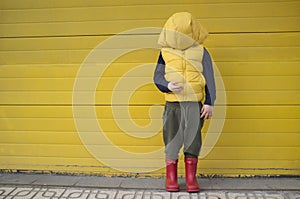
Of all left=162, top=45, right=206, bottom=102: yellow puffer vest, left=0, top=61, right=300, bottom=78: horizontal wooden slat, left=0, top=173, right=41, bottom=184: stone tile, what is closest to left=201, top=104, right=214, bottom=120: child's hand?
left=162, top=45, right=206, bottom=102: yellow puffer vest

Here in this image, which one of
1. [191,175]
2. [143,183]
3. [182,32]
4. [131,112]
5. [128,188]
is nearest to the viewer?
[182,32]

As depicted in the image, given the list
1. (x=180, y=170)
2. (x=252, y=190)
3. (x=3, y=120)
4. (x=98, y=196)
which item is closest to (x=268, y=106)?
(x=252, y=190)

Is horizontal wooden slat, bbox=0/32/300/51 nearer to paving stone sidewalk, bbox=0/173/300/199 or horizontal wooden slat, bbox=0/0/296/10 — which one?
horizontal wooden slat, bbox=0/0/296/10

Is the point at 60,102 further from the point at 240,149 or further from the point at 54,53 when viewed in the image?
the point at 240,149

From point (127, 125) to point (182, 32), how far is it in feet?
3.62

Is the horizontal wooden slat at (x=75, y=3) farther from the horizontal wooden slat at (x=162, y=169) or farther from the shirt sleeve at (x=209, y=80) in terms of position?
the horizontal wooden slat at (x=162, y=169)

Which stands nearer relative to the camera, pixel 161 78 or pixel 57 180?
pixel 161 78

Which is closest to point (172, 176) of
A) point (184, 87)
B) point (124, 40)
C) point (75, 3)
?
point (184, 87)

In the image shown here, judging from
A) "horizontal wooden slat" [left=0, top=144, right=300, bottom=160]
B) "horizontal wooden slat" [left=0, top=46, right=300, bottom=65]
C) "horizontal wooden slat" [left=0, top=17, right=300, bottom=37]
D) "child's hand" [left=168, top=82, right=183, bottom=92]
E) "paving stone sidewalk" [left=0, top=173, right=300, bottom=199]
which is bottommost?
"paving stone sidewalk" [left=0, top=173, right=300, bottom=199]

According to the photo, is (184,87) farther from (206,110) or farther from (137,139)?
(137,139)

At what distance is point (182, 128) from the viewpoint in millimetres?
3080

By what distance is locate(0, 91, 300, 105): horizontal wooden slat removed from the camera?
10.9 ft

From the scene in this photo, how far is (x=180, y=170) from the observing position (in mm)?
3465

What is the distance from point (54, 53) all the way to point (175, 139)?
145cm
